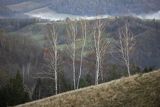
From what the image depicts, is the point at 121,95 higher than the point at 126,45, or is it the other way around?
the point at 121,95

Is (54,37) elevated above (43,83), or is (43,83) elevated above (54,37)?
(54,37)

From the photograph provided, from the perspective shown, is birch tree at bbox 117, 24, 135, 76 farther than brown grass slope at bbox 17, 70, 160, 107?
Yes

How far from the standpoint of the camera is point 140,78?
32312mm

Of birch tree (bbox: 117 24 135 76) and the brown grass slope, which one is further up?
the brown grass slope

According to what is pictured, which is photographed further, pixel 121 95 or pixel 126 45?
pixel 126 45

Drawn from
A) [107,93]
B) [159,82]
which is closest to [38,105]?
[107,93]

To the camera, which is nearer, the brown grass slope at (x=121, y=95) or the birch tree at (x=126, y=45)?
the brown grass slope at (x=121, y=95)

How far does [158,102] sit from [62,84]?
234ft

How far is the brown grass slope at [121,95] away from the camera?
2698 cm

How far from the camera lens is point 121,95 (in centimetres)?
2941

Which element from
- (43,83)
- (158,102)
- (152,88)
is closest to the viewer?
(158,102)

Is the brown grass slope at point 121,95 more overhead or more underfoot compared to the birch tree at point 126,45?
more overhead

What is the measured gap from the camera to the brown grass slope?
88.5 feet

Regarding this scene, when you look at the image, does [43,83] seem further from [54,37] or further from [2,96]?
[54,37]
